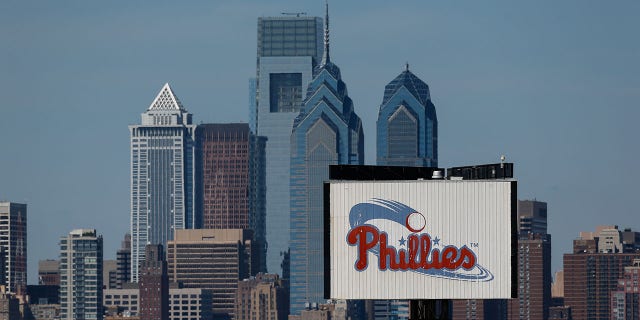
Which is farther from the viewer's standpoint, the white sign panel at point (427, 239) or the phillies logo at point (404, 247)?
the phillies logo at point (404, 247)

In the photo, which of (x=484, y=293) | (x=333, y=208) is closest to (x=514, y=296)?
(x=484, y=293)

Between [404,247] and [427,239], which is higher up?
[427,239]

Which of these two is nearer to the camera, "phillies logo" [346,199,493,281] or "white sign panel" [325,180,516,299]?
"white sign panel" [325,180,516,299]

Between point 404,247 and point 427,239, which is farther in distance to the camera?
Result: point 404,247

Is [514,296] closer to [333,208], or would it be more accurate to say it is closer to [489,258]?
[489,258]
